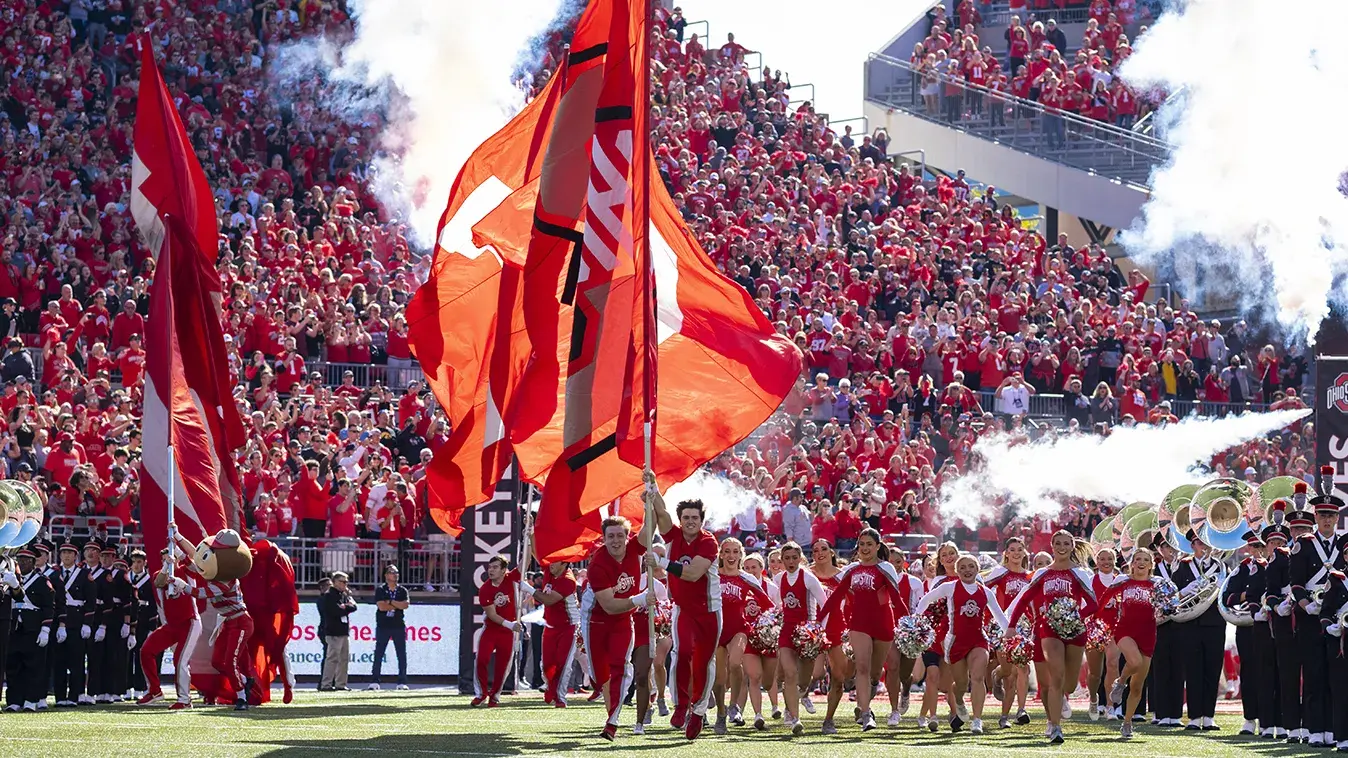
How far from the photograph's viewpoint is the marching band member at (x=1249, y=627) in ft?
56.5

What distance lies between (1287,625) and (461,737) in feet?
20.9

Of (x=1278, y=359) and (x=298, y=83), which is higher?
(x=298, y=83)

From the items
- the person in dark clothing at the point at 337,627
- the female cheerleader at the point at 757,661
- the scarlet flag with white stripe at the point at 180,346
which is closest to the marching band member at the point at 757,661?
the female cheerleader at the point at 757,661

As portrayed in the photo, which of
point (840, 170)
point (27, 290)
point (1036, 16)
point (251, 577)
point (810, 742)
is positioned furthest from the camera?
point (1036, 16)

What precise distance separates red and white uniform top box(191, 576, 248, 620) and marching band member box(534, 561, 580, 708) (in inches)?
111

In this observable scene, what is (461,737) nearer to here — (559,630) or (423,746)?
(423,746)

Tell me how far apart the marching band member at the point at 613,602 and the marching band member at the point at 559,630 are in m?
4.01

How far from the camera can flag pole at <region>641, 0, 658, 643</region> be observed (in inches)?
585

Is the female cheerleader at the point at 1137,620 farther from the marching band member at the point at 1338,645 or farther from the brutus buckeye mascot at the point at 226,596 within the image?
the brutus buckeye mascot at the point at 226,596

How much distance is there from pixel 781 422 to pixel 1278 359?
8799 millimetres

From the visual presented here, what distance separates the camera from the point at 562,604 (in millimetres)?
20547

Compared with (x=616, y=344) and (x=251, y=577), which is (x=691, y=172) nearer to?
(x=251, y=577)

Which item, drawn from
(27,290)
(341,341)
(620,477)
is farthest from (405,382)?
(620,477)

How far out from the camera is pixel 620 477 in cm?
1625
